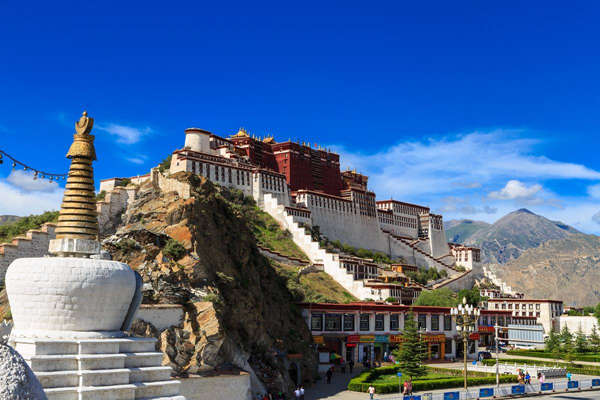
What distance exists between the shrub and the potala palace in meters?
20.7

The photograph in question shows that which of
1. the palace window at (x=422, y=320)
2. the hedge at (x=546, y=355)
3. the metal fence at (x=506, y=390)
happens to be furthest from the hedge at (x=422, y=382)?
the hedge at (x=546, y=355)

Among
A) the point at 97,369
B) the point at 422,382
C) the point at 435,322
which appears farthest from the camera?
the point at 435,322

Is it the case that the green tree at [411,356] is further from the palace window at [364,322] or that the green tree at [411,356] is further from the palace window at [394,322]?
the palace window at [394,322]

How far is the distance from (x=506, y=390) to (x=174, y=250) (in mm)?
20423

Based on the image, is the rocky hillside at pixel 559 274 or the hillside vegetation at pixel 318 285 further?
the rocky hillside at pixel 559 274

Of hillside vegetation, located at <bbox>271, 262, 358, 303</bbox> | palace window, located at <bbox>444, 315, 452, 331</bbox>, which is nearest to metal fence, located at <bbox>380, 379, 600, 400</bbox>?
palace window, located at <bbox>444, 315, 452, 331</bbox>

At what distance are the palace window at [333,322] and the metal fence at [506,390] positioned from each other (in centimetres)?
1364

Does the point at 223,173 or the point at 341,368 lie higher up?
the point at 223,173

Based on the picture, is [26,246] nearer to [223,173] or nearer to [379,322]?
[379,322]

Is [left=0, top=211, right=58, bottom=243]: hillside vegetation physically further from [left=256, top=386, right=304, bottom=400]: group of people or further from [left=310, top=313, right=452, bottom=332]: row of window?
[left=256, top=386, right=304, bottom=400]: group of people

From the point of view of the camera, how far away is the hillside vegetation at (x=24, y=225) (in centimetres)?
4516

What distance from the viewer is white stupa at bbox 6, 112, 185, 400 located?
48.4 ft

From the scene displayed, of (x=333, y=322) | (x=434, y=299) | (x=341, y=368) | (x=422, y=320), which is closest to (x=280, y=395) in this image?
(x=341, y=368)

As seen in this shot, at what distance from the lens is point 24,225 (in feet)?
156
